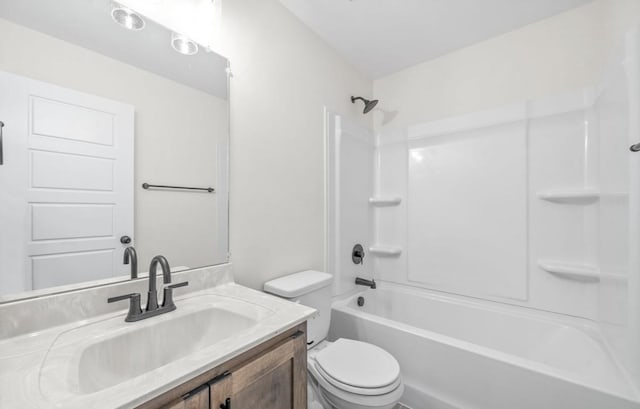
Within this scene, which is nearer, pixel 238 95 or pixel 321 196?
pixel 238 95

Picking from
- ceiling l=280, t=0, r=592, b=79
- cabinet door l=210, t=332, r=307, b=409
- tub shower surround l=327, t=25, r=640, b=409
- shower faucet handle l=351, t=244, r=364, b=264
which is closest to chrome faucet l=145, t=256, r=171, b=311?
cabinet door l=210, t=332, r=307, b=409

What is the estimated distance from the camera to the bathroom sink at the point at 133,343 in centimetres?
63

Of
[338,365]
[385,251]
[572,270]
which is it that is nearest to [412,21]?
[385,251]

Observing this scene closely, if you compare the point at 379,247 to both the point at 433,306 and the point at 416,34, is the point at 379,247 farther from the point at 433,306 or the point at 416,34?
the point at 416,34

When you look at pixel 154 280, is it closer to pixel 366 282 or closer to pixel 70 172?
pixel 70 172

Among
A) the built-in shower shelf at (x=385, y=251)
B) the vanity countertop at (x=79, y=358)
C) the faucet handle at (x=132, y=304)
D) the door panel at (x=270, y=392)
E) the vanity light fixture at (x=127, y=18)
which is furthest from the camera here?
the built-in shower shelf at (x=385, y=251)

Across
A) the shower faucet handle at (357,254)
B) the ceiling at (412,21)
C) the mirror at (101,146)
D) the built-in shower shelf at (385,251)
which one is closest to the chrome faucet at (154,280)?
the mirror at (101,146)

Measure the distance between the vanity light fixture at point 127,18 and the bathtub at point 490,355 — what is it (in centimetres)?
189

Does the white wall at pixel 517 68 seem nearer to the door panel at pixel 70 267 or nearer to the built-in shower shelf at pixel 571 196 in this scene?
the built-in shower shelf at pixel 571 196

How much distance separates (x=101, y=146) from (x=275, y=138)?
2.83 ft

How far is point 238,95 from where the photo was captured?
1.39 meters

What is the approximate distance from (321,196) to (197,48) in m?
1.15

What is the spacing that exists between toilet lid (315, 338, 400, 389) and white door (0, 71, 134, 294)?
1.02 metres

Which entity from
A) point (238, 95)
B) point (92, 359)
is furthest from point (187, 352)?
point (238, 95)
